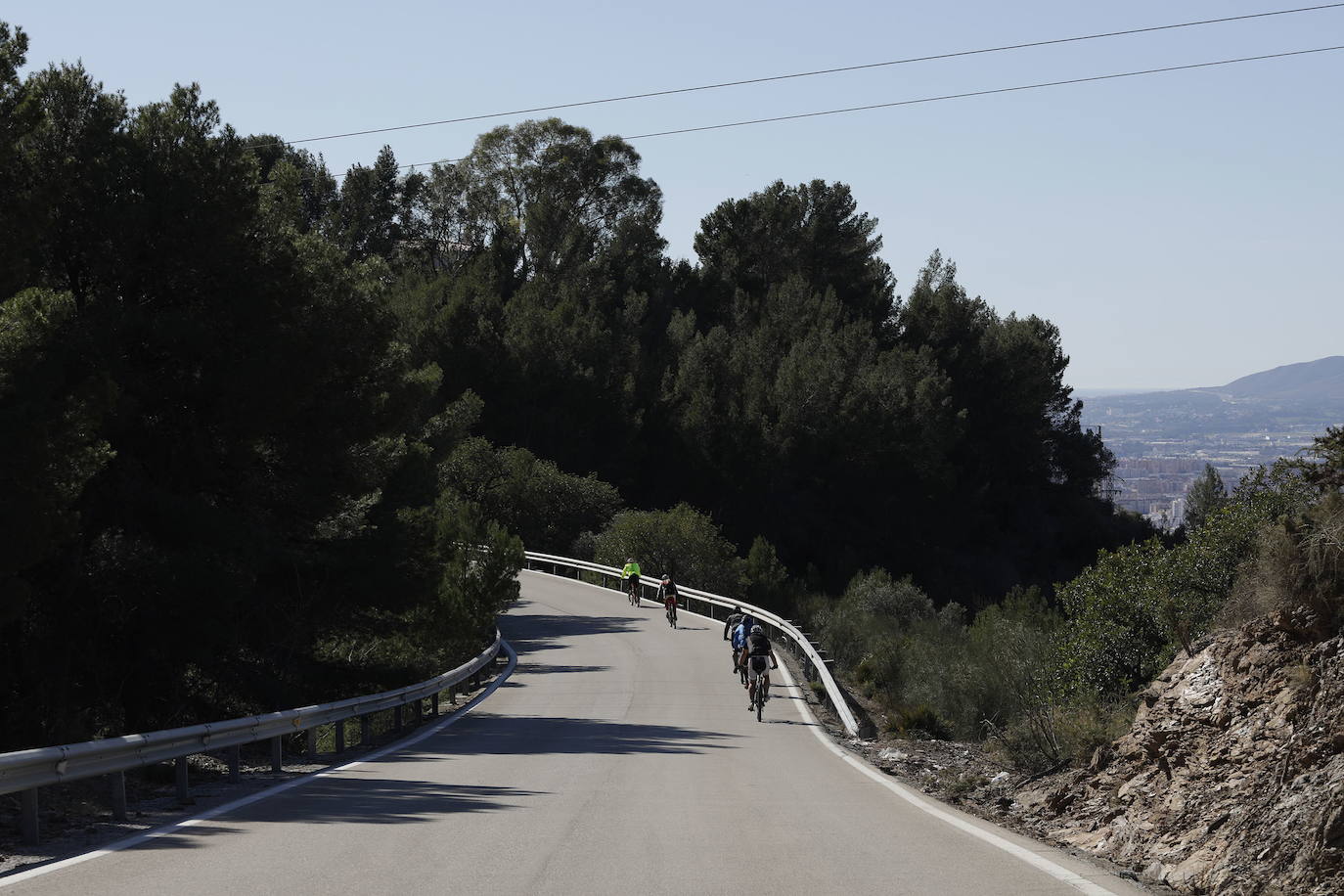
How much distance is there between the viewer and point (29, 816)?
8.73m

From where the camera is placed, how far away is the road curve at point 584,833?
757 centimetres

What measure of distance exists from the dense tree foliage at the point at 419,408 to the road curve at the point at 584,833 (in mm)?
5606

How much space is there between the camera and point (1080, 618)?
18516mm

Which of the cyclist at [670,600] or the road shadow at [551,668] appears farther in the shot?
the cyclist at [670,600]

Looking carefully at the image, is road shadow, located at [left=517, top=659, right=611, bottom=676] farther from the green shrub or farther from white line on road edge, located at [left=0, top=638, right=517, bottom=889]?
the green shrub

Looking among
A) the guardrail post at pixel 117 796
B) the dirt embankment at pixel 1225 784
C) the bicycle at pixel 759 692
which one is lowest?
the bicycle at pixel 759 692

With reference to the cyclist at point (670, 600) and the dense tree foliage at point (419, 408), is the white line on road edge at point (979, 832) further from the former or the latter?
the cyclist at point (670, 600)

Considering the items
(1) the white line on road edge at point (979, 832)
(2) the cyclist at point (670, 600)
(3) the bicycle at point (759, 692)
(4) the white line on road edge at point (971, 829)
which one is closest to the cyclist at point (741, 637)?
(3) the bicycle at point (759, 692)

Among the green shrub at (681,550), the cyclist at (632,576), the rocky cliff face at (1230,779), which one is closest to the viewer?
the rocky cliff face at (1230,779)

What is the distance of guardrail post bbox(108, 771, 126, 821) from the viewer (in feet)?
32.1

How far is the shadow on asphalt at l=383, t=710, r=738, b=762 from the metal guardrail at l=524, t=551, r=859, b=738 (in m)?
2.36

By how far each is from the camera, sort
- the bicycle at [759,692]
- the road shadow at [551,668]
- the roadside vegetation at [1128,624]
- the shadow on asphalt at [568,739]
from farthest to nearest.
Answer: the road shadow at [551,668] → the bicycle at [759,692] → the shadow on asphalt at [568,739] → the roadside vegetation at [1128,624]

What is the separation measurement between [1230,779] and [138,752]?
25.2 ft

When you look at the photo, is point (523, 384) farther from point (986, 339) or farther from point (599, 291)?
point (986, 339)
